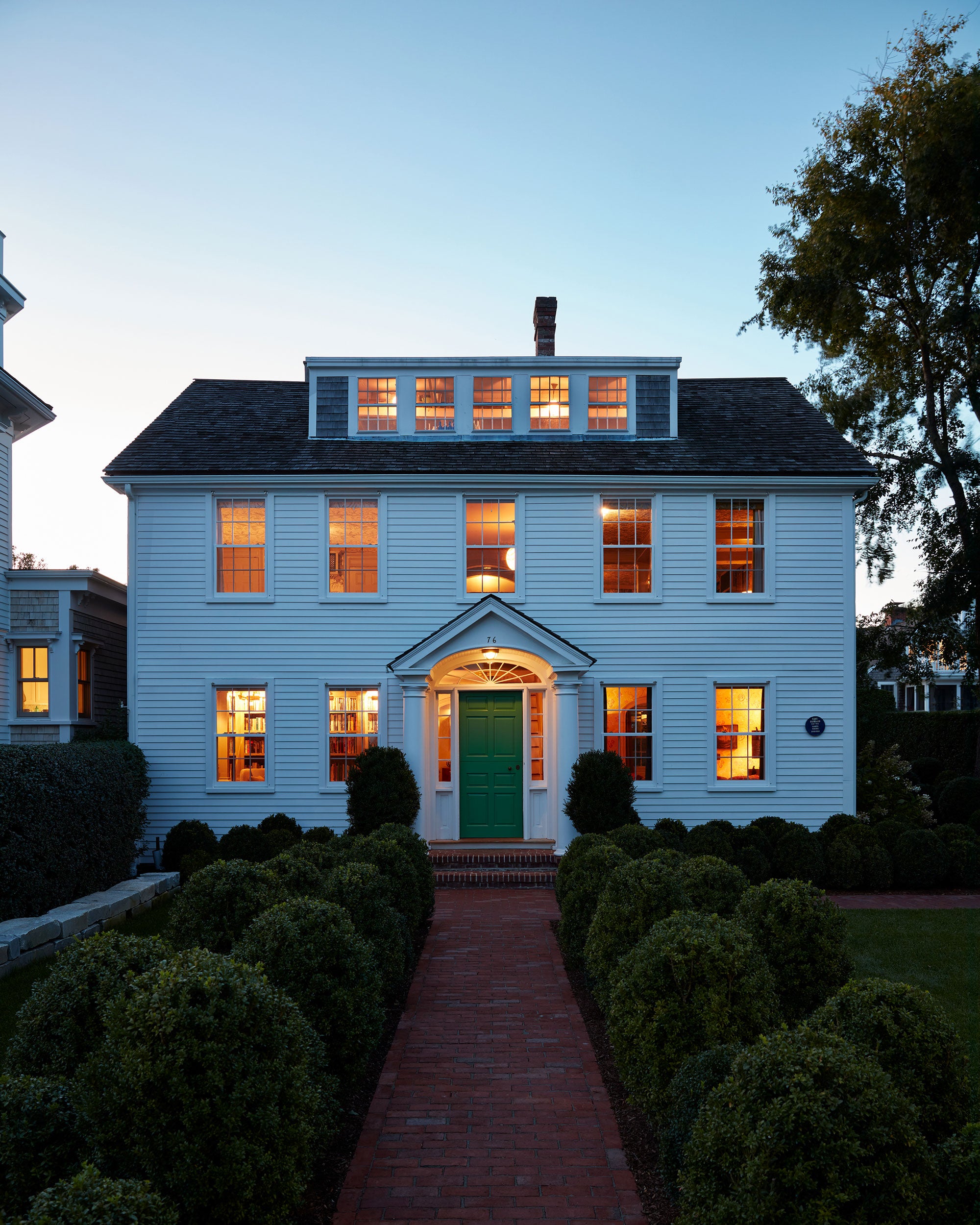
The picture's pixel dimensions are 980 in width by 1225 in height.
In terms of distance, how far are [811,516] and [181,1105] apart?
1433cm

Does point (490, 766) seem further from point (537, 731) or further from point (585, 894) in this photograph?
point (585, 894)

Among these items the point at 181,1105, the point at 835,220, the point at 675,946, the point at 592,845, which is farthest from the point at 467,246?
the point at 181,1105

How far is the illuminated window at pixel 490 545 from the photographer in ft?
50.1

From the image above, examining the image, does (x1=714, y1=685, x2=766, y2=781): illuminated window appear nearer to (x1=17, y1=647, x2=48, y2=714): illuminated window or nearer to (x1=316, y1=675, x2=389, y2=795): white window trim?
(x1=316, y1=675, x2=389, y2=795): white window trim

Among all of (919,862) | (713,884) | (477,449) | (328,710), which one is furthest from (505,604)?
(919,862)

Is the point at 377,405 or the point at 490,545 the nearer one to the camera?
the point at 490,545

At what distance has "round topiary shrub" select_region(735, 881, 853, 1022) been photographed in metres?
6.31

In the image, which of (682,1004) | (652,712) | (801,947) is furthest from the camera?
(652,712)

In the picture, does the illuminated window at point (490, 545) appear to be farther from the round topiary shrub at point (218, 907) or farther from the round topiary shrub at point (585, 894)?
the round topiary shrub at point (218, 907)

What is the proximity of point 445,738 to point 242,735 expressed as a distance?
362cm

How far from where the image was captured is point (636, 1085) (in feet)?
16.2

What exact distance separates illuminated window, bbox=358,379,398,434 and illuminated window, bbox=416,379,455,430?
0.44 metres

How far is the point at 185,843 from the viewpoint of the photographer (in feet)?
45.1

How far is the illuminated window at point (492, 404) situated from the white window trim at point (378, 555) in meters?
2.54
